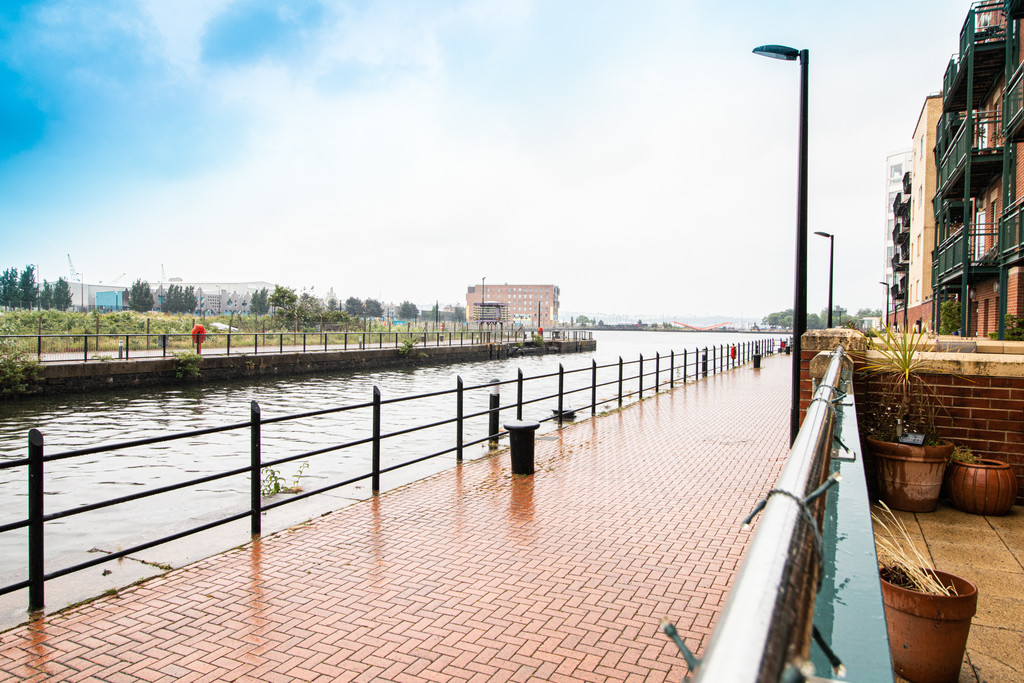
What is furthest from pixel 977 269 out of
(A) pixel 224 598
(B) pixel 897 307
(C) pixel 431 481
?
(B) pixel 897 307

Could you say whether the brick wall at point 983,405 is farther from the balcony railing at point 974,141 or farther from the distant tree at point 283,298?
the distant tree at point 283,298

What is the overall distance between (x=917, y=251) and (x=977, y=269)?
30.4 meters

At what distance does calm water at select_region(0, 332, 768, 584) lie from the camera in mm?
8266

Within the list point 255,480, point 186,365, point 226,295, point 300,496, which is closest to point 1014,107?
point 300,496

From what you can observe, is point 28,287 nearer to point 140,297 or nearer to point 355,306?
point 140,297

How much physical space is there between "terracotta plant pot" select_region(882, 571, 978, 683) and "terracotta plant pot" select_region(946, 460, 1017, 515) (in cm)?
310

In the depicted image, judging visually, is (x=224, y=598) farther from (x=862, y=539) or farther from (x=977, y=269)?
(x=977, y=269)

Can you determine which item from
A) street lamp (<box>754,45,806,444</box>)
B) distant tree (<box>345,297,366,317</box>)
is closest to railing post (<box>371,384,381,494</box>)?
street lamp (<box>754,45,806,444</box>)

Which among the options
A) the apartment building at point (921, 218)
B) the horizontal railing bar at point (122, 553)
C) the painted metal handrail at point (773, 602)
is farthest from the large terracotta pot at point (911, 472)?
the apartment building at point (921, 218)

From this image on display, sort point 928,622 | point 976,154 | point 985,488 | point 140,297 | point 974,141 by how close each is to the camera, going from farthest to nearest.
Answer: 1. point 140,297
2. point 974,141
3. point 976,154
4. point 985,488
5. point 928,622

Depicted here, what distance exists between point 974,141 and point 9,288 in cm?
11661

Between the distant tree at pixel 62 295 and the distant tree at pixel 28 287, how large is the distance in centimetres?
249

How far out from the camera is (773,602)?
35.8 inches

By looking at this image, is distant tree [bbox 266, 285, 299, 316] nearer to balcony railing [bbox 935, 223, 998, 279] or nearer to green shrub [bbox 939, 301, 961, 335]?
balcony railing [bbox 935, 223, 998, 279]
